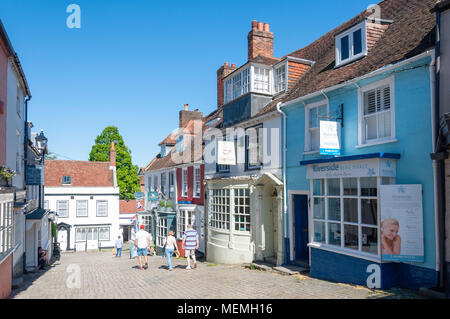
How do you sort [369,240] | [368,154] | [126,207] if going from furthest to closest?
1. [126,207]
2. [369,240]
3. [368,154]

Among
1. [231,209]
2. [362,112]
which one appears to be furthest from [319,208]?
[231,209]

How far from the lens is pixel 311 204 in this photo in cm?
1182

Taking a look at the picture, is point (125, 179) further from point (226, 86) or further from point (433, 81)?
point (433, 81)

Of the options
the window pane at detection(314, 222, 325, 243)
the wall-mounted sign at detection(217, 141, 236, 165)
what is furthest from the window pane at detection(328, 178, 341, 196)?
the wall-mounted sign at detection(217, 141, 236, 165)

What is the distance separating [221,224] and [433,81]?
37.1 ft

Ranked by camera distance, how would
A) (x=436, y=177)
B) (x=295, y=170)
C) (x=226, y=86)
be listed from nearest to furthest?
(x=436, y=177) < (x=295, y=170) < (x=226, y=86)

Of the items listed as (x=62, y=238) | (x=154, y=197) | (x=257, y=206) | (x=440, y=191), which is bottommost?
(x=62, y=238)

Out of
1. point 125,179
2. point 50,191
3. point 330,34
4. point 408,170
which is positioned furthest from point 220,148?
point 125,179

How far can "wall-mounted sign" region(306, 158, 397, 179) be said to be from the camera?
30.7 ft

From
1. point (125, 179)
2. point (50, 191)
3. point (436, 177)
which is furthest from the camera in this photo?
point (125, 179)

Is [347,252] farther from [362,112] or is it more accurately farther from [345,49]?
[345,49]

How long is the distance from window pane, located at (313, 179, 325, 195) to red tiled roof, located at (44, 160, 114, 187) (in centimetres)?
3080

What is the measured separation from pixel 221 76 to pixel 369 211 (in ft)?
55.7

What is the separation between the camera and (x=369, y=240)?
9.78 metres
